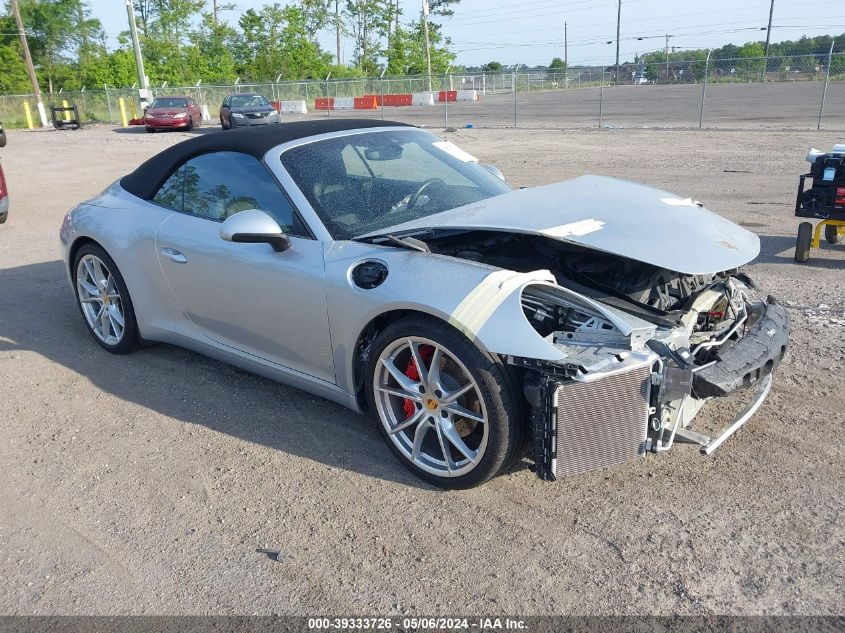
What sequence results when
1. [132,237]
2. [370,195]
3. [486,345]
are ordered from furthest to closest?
[132,237] → [370,195] → [486,345]

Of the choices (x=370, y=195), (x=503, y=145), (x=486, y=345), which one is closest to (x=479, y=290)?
(x=486, y=345)

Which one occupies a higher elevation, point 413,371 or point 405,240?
point 405,240

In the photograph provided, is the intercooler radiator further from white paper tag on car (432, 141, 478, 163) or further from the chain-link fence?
the chain-link fence

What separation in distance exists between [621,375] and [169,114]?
96.6ft

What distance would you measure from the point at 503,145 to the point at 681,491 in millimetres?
16134

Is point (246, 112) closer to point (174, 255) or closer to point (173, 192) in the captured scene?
point (173, 192)

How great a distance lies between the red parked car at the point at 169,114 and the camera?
28.7 metres

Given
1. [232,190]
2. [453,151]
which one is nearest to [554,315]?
[453,151]

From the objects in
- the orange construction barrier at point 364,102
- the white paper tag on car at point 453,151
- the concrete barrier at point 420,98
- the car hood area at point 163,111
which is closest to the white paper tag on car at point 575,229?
the white paper tag on car at point 453,151

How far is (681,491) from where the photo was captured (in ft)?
10.3

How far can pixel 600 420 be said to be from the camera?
9.14 feet

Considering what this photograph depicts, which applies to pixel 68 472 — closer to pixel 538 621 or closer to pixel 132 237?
pixel 132 237

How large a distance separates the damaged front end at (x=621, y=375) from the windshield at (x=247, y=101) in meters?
26.6

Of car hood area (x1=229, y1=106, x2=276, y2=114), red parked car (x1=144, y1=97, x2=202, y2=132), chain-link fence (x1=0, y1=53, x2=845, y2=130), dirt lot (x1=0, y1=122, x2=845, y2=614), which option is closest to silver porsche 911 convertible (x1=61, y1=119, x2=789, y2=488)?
dirt lot (x1=0, y1=122, x2=845, y2=614)
